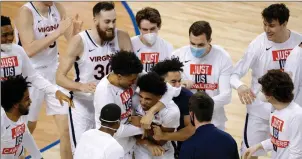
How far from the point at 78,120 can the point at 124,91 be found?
0.99 meters

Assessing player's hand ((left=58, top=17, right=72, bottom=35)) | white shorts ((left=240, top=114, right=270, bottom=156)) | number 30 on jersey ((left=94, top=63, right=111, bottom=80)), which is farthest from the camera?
player's hand ((left=58, top=17, right=72, bottom=35))

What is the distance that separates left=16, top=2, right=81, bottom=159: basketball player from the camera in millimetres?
7895

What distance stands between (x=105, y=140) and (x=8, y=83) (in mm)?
1127

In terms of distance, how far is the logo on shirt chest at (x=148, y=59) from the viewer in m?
7.89

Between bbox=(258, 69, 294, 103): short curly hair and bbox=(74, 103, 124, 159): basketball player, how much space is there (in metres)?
1.47

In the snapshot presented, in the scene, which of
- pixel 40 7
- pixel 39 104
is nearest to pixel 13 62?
pixel 39 104

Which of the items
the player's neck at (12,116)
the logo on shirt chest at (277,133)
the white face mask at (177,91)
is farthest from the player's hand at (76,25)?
the logo on shirt chest at (277,133)

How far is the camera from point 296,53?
24.1ft

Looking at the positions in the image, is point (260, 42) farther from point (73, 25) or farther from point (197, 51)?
point (73, 25)

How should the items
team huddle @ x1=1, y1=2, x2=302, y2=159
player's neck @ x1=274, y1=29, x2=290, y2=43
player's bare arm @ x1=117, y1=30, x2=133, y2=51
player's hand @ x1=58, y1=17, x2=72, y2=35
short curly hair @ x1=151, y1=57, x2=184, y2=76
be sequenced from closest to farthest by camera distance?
1. team huddle @ x1=1, y1=2, x2=302, y2=159
2. short curly hair @ x1=151, y1=57, x2=184, y2=76
3. player's bare arm @ x1=117, y1=30, x2=133, y2=51
4. player's neck @ x1=274, y1=29, x2=290, y2=43
5. player's hand @ x1=58, y1=17, x2=72, y2=35

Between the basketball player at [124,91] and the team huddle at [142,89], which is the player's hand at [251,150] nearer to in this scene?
the team huddle at [142,89]

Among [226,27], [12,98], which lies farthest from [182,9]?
[12,98]

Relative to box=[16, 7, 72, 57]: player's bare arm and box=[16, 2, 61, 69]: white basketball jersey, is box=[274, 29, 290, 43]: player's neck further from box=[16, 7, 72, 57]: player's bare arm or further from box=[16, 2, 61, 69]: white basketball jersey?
box=[16, 2, 61, 69]: white basketball jersey

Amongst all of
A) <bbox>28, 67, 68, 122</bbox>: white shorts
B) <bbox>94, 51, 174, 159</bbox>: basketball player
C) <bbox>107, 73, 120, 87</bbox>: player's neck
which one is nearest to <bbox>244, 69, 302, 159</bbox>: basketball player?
<bbox>94, 51, 174, 159</bbox>: basketball player
